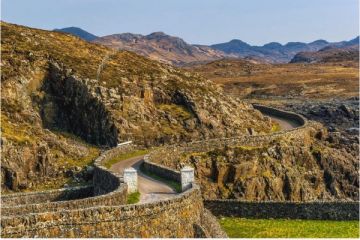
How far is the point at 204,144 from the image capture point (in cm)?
5038

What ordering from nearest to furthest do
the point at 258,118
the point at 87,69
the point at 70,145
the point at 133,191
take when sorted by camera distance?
the point at 133,191
the point at 70,145
the point at 87,69
the point at 258,118

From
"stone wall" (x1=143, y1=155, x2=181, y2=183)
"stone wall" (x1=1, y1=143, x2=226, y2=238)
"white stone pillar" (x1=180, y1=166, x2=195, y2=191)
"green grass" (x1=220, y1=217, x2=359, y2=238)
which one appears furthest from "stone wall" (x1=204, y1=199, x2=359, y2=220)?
"white stone pillar" (x1=180, y1=166, x2=195, y2=191)

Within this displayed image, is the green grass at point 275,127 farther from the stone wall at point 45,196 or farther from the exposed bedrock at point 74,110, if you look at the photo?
the stone wall at point 45,196

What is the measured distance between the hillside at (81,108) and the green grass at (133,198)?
46.8 ft

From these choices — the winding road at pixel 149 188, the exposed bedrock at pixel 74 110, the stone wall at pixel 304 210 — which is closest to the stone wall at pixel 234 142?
the winding road at pixel 149 188

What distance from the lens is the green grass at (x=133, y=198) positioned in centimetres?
2685

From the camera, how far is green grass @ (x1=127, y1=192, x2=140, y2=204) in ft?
88.1

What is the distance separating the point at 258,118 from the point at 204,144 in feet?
63.1

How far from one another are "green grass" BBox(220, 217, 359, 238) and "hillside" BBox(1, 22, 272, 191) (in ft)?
52.0

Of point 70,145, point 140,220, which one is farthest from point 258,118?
point 140,220

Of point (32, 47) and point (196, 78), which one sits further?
point (196, 78)

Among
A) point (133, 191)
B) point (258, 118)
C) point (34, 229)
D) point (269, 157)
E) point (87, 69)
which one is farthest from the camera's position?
point (258, 118)

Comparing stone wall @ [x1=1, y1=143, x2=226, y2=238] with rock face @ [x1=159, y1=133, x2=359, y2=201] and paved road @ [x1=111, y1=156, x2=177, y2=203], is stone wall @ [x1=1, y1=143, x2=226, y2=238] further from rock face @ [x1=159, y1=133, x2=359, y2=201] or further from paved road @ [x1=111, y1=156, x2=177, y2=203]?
rock face @ [x1=159, y1=133, x2=359, y2=201]

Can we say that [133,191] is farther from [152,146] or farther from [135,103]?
[135,103]
